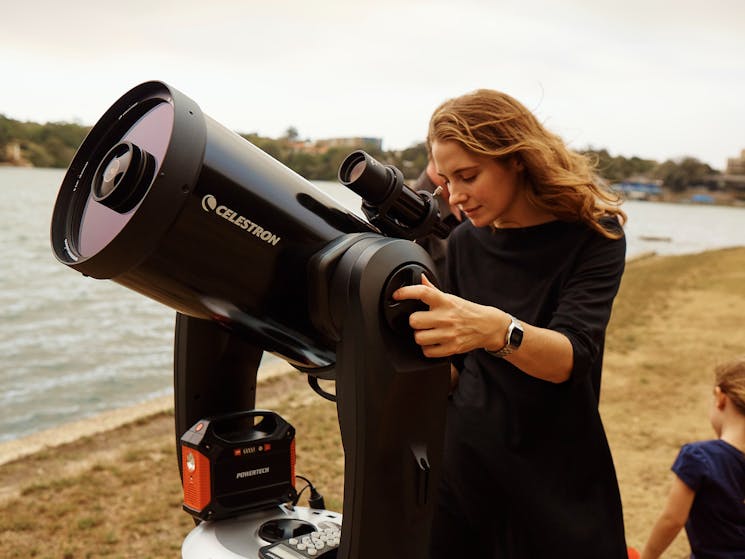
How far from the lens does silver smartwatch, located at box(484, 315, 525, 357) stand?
141cm

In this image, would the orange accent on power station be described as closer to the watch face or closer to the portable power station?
the portable power station

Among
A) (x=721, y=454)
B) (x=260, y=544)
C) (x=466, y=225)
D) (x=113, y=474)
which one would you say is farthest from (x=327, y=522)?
(x=113, y=474)

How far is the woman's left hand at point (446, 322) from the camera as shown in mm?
1305

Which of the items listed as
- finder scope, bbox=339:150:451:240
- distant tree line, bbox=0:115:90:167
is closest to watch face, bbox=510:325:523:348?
finder scope, bbox=339:150:451:240

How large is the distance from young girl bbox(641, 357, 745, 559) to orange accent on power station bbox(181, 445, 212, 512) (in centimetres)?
159

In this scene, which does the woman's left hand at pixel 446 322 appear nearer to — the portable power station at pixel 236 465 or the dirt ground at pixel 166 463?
the portable power station at pixel 236 465

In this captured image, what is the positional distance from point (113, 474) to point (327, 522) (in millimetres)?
2859

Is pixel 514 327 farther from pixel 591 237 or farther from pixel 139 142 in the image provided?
pixel 139 142

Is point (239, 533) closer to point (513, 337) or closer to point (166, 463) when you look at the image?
point (513, 337)

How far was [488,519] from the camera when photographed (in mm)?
1733

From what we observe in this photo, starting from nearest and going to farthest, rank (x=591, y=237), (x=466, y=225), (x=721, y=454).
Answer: (x=591, y=237)
(x=466, y=225)
(x=721, y=454)

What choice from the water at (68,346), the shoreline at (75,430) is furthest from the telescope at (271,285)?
the shoreline at (75,430)

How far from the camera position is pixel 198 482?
4.75ft

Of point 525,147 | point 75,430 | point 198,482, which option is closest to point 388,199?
point 525,147
